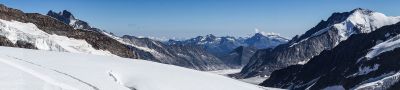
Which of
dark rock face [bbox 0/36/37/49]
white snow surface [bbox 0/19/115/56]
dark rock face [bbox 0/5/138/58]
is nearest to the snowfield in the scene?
dark rock face [bbox 0/36/37/49]

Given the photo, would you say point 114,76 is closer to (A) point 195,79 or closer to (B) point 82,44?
(A) point 195,79

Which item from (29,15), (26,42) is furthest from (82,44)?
(29,15)

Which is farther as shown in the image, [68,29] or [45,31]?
[68,29]

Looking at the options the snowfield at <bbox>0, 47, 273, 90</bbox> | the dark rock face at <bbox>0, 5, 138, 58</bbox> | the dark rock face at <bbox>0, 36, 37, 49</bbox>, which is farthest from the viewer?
the dark rock face at <bbox>0, 5, 138, 58</bbox>

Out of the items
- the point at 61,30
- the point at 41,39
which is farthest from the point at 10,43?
the point at 61,30

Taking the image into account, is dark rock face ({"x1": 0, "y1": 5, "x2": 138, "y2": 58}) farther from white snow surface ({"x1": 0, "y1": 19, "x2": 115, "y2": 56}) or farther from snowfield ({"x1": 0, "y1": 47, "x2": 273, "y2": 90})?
snowfield ({"x1": 0, "y1": 47, "x2": 273, "y2": 90})

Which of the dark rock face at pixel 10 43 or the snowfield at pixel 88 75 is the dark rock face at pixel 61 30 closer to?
the dark rock face at pixel 10 43
